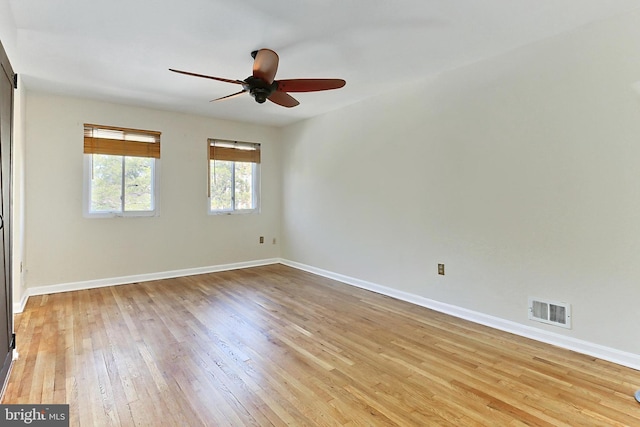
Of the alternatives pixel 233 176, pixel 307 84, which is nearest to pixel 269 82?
pixel 307 84

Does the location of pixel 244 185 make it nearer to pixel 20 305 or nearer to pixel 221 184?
pixel 221 184

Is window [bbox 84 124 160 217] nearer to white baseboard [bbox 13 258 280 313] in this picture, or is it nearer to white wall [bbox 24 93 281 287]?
white wall [bbox 24 93 281 287]

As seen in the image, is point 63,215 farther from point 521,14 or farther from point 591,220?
point 591,220

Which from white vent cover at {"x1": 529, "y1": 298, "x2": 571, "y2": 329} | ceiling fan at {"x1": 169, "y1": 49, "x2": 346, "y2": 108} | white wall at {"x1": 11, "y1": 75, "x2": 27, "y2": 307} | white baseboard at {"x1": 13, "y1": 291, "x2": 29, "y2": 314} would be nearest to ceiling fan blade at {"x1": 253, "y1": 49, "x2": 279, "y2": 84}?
ceiling fan at {"x1": 169, "y1": 49, "x2": 346, "y2": 108}

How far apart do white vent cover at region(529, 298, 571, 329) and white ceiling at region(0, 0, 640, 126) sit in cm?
210

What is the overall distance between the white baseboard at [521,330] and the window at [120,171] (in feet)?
10.6

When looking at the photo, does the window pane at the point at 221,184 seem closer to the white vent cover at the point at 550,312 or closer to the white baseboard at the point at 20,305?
the white baseboard at the point at 20,305

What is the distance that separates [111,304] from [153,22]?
9.33ft

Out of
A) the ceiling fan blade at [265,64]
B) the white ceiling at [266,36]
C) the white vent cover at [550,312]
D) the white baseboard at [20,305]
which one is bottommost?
the white baseboard at [20,305]

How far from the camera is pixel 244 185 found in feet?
18.4

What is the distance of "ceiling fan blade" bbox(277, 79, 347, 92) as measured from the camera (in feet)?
8.65

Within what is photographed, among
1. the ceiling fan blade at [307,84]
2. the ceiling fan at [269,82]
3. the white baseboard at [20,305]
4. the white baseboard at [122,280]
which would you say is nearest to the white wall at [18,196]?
the white baseboard at [20,305]

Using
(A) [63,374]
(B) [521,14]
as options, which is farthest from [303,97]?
(A) [63,374]

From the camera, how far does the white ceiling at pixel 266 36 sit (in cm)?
219
